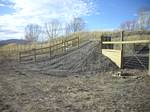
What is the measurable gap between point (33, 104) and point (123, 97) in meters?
3.01

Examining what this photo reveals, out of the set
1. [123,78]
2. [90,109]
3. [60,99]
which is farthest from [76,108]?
[123,78]

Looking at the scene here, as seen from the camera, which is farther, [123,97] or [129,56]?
[129,56]

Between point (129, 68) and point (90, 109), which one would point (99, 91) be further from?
point (129, 68)

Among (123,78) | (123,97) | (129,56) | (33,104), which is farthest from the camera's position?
(129,56)

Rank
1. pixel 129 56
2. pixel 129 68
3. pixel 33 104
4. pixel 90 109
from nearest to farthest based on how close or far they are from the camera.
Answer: pixel 90 109, pixel 33 104, pixel 129 68, pixel 129 56

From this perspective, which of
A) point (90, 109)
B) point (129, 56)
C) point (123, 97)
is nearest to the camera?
point (90, 109)

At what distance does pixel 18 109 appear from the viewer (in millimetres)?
7625

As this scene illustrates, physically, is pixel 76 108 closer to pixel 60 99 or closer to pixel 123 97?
pixel 60 99

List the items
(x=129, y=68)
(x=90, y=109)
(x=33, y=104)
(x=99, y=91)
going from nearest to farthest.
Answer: (x=90, y=109), (x=33, y=104), (x=99, y=91), (x=129, y=68)

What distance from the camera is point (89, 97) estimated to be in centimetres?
885

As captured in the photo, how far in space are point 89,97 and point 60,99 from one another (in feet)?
3.32

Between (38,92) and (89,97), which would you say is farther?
(38,92)

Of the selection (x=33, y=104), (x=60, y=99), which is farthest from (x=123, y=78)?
(x=33, y=104)

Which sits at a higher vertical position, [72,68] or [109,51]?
[109,51]
